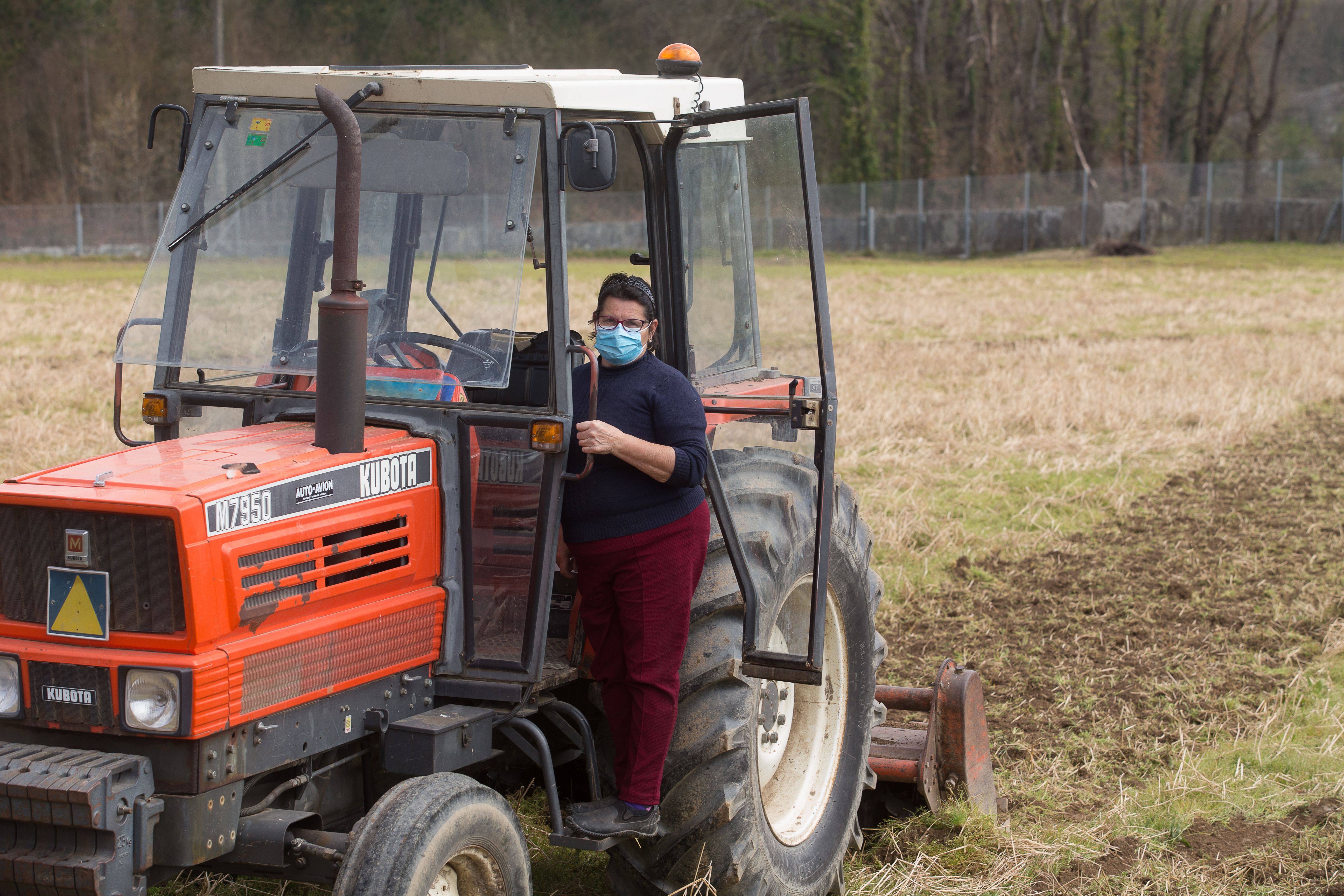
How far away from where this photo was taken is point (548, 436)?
3.70 metres

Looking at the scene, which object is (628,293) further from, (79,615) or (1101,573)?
(1101,573)

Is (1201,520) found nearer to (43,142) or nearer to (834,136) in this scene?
(834,136)

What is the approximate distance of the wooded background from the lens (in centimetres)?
4903

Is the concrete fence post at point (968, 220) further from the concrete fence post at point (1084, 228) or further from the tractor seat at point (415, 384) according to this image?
the tractor seat at point (415, 384)

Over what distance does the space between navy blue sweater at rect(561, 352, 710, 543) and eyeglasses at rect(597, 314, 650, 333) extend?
104 millimetres

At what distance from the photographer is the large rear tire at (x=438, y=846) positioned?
124 inches

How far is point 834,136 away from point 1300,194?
18.2 meters

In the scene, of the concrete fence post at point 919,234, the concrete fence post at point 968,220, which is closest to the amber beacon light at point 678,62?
the concrete fence post at point 968,220

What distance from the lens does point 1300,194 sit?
39.3 meters

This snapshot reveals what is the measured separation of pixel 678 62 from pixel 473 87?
2.97 feet

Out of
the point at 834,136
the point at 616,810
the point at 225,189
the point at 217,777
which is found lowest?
the point at 616,810

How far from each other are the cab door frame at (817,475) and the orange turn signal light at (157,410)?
1626 mm

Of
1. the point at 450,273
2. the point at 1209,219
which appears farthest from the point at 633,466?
the point at 1209,219

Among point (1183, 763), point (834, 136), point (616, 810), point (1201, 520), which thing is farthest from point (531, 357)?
point (834, 136)
